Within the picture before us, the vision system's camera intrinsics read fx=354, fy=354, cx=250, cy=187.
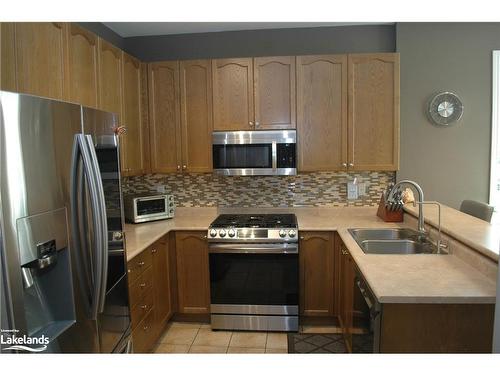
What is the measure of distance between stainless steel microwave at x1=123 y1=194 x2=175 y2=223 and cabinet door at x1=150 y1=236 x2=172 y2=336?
0.36 metres

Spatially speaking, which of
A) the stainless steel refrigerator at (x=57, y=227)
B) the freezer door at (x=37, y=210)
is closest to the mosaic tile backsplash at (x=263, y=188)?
the stainless steel refrigerator at (x=57, y=227)

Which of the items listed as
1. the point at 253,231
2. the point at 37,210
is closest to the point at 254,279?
the point at 253,231

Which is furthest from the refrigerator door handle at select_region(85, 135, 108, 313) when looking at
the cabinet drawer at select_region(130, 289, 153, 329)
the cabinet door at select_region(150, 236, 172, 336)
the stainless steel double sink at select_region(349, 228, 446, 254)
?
the stainless steel double sink at select_region(349, 228, 446, 254)

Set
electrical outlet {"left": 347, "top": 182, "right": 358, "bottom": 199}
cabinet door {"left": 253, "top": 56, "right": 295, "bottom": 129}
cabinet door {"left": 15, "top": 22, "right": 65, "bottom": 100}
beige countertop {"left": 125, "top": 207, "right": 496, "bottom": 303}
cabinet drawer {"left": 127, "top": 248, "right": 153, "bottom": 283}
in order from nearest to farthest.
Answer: beige countertop {"left": 125, "top": 207, "right": 496, "bottom": 303}, cabinet door {"left": 15, "top": 22, "right": 65, "bottom": 100}, cabinet drawer {"left": 127, "top": 248, "right": 153, "bottom": 283}, cabinet door {"left": 253, "top": 56, "right": 295, "bottom": 129}, electrical outlet {"left": 347, "top": 182, "right": 358, "bottom": 199}

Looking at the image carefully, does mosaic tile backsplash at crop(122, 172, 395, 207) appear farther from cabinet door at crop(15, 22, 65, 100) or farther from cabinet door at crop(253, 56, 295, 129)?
cabinet door at crop(15, 22, 65, 100)

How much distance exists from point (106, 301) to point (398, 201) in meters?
2.19

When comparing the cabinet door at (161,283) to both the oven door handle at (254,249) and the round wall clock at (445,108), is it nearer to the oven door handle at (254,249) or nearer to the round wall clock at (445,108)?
the oven door handle at (254,249)

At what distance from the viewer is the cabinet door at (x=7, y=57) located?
1.47 metres

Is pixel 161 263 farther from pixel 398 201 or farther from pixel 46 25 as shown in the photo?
pixel 398 201

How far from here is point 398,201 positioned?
2746 mm

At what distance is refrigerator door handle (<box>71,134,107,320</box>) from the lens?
129 centimetres

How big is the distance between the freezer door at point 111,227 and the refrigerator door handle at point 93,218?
75 mm
